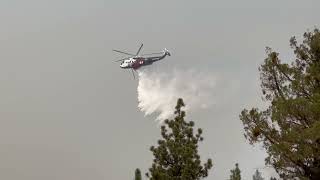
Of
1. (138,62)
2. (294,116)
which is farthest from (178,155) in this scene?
(138,62)

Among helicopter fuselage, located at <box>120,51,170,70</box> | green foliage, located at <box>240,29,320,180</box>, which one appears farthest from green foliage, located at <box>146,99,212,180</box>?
helicopter fuselage, located at <box>120,51,170,70</box>

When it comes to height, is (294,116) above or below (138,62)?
below

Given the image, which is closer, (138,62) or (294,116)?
(294,116)

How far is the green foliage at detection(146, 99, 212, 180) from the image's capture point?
92.8 ft

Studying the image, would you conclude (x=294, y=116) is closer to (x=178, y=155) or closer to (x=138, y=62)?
(x=178, y=155)

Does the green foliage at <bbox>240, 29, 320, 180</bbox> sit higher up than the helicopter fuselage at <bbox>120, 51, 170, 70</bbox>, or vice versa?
the helicopter fuselage at <bbox>120, 51, 170, 70</bbox>

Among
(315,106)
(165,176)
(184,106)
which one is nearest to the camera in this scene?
(315,106)

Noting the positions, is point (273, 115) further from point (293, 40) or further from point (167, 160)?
point (167, 160)

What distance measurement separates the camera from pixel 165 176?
28.1m

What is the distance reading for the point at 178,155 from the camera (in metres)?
28.7

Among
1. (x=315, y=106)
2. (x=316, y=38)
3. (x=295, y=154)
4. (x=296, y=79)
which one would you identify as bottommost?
(x=295, y=154)

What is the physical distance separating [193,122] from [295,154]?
359 inches

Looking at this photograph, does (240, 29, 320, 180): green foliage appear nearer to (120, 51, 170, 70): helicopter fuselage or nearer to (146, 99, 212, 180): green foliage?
(146, 99, 212, 180): green foliage

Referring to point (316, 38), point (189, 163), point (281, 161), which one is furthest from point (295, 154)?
point (189, 163)
